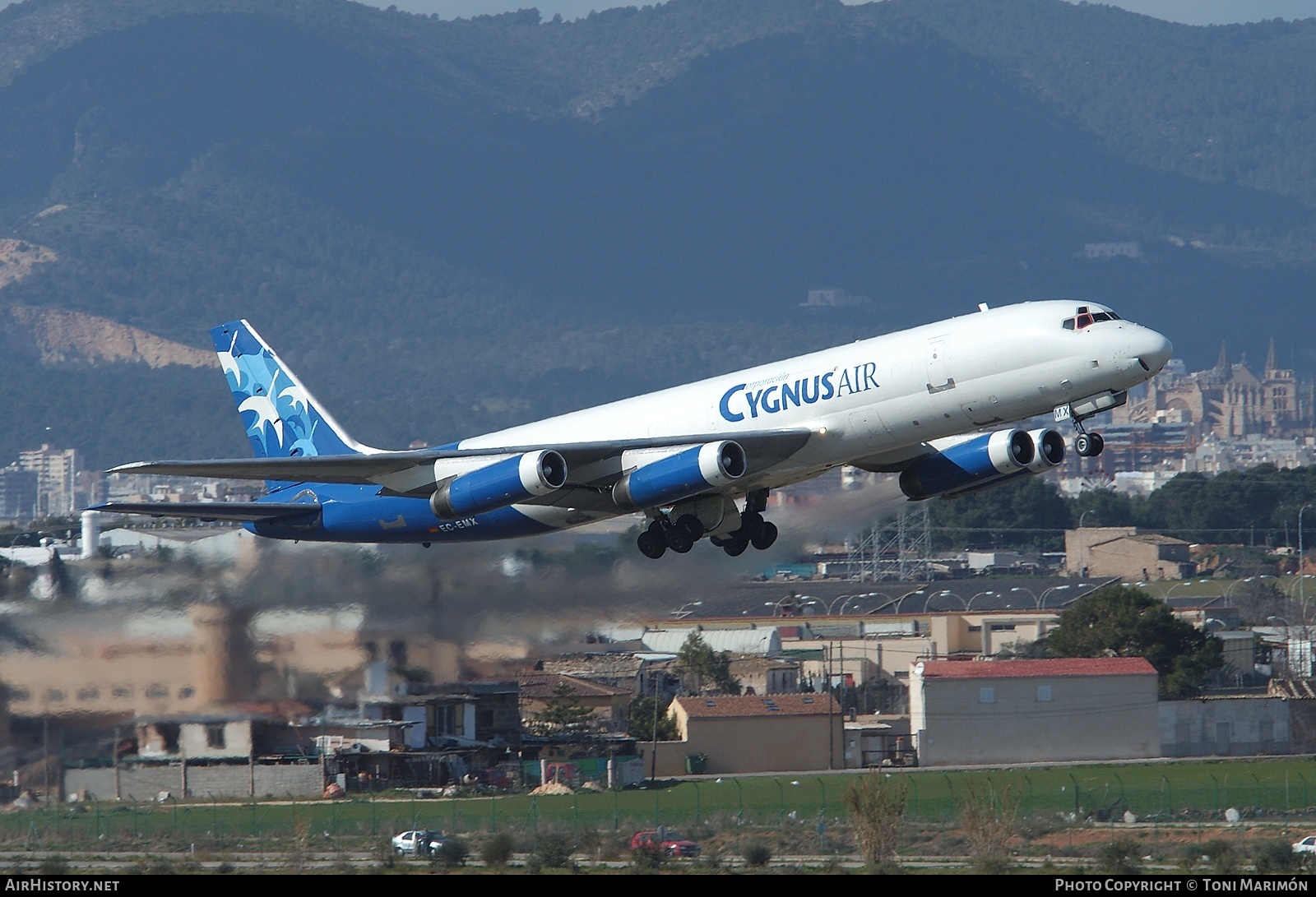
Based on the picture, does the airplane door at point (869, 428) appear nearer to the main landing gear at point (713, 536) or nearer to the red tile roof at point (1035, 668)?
the main landing gear at point (713, 536)

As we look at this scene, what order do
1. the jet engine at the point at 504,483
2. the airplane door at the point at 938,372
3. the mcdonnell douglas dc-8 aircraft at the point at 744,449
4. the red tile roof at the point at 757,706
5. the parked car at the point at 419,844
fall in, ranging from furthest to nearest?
the red tile roof at the point at 757,706
the parked car at the point at 419,844
the jet engine at the point at 504,483
the airplane door at the point at 938,372
the mcdonnell douglas dc-8 aircraft at the point at 744,449

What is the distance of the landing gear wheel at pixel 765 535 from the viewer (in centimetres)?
4372

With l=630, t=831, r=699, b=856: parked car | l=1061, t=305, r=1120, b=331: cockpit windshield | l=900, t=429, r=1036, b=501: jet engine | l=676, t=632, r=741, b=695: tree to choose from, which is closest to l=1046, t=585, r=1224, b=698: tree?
l=676, t=632, r=741, b=695: tree

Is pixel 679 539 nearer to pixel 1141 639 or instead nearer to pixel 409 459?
pixel 409 459

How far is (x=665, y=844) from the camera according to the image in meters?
46.2

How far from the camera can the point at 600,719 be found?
70000 mm

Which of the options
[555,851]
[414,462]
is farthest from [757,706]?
[414,462]

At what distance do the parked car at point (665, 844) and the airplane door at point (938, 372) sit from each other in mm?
14778

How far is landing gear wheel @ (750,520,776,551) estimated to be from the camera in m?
43.7

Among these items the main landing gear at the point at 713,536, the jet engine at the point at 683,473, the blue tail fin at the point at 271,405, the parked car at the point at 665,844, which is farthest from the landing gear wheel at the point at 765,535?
the blue tail fin at the point at 271,405

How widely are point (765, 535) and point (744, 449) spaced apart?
5921 millimetres

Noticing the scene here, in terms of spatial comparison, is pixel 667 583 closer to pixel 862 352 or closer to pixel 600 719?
pixel 862 352

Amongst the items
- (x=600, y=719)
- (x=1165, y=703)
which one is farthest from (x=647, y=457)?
(x=1165, y=703)
